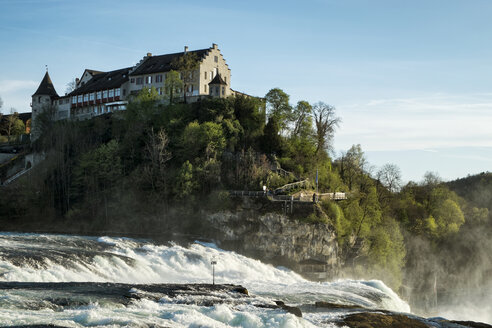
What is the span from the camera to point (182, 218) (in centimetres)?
7162

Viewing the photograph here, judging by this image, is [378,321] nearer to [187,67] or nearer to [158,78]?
[187,67]

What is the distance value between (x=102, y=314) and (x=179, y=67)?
230ft

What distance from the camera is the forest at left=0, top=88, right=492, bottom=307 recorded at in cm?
7331

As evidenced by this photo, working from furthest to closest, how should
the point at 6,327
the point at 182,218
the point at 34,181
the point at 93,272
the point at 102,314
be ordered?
the point at 34,181, the point at 182,218, the point at 93,272, the point at 102,314, the point at 6,327

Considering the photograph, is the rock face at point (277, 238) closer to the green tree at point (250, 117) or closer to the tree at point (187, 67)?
the green tree at point (250, 117)

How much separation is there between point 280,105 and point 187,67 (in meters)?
18.7

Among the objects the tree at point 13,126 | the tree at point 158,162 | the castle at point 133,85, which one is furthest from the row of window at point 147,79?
the tree at point 13,126

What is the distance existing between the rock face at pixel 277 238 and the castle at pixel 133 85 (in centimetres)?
2923

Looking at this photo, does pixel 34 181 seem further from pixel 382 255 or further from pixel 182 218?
pixel 382 255

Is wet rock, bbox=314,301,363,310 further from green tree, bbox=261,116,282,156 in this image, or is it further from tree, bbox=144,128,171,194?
green tree, bbox=261,116,282,156

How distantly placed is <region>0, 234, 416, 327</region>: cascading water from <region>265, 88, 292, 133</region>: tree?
3190 centimetres

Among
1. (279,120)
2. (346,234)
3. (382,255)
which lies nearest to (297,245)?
(346,234)

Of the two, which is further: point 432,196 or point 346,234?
point 432,196

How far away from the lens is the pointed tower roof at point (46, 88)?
372 feet
